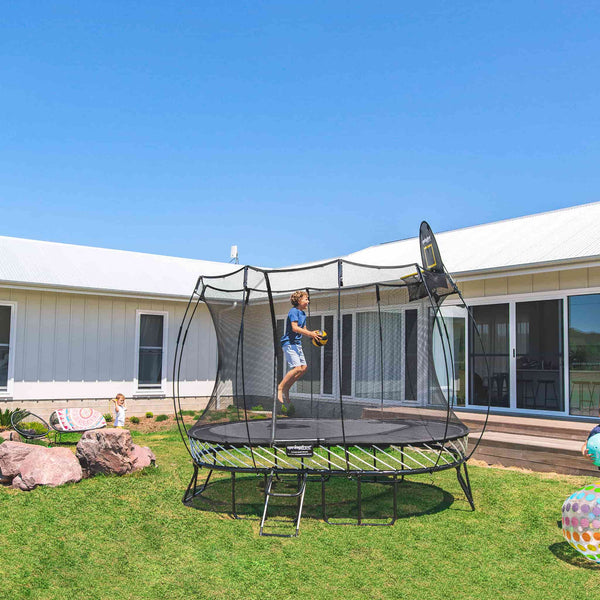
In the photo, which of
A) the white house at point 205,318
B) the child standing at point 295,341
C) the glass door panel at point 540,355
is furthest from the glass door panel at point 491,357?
the child standing at point 295,341

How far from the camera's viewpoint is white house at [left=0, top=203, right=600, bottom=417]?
28.6 ft

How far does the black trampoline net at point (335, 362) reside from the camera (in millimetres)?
5449

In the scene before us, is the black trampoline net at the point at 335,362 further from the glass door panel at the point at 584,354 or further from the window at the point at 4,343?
the window at the point at 4,343

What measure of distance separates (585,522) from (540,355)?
19.6 feet

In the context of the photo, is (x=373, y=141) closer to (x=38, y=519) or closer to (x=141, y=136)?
(x=141, y=136)

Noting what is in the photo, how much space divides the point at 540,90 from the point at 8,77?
449 inches

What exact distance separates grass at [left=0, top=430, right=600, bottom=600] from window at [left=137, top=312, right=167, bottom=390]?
716 cm

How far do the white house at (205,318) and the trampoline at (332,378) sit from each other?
0.30 m

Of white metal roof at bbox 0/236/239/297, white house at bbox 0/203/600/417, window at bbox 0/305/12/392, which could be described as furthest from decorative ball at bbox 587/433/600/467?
window at bbox 0/305/12/392

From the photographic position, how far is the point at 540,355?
9156 millimetres

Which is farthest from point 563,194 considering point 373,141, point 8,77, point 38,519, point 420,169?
point 38,519

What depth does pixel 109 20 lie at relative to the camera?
11125 millimetres

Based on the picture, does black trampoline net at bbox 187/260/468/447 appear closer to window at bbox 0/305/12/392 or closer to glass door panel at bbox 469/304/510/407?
glass door panel at bbox 469/304/510/407

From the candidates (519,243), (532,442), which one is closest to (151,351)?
(519,243)
